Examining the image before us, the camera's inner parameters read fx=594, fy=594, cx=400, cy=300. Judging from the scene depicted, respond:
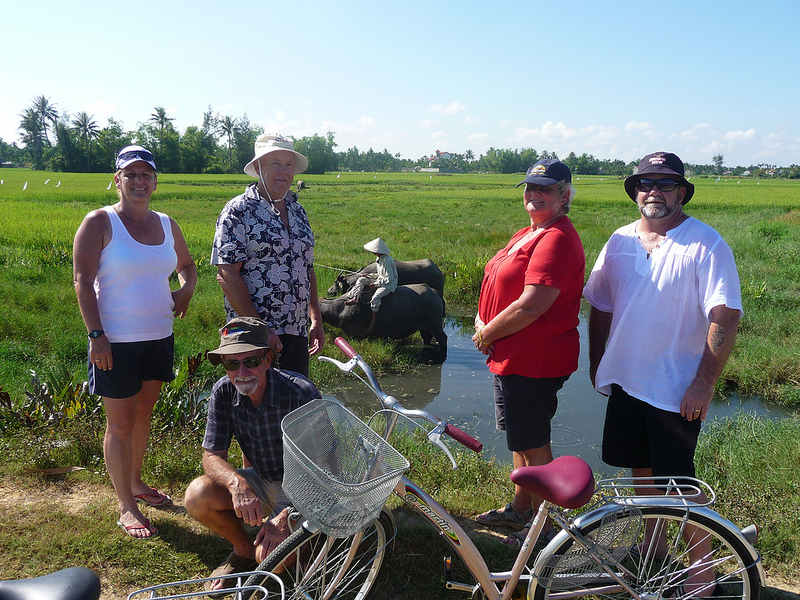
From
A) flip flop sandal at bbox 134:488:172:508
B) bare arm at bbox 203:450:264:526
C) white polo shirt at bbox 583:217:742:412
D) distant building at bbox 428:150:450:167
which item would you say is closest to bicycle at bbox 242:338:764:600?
bare arm at bbox 203:450:264:526

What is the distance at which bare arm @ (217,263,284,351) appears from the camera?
353 centimetres

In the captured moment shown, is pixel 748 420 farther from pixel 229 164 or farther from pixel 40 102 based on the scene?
pixel 40 102

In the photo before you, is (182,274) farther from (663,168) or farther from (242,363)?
(663,168)

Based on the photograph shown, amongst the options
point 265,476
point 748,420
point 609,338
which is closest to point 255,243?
point 265,476

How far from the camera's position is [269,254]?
363 centimetres

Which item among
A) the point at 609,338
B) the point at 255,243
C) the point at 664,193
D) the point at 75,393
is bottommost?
the point at 75,393

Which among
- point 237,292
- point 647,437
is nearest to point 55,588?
point 237,292

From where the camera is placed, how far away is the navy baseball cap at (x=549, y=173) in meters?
3.27

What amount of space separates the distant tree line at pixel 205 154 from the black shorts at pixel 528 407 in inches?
1385

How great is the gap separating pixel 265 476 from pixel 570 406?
515 centimetres

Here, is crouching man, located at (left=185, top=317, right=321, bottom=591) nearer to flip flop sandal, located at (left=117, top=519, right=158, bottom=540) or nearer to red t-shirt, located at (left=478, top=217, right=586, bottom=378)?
flip flop sandal, located at (left=117, top=519, right=158, bottom=540)

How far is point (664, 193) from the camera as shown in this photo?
3.01 metres

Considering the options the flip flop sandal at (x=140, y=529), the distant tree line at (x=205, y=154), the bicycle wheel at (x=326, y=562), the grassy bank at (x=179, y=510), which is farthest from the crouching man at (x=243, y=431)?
the distant tree line at (x=205, y=154)

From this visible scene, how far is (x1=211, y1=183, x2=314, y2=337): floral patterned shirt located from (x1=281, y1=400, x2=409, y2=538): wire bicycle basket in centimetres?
125
